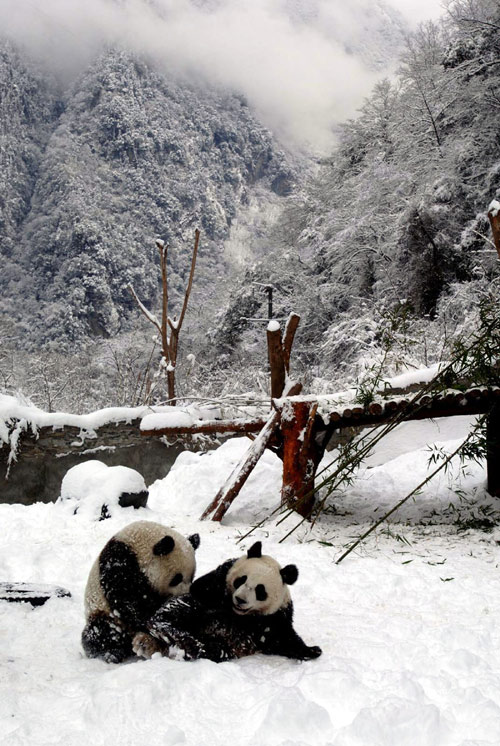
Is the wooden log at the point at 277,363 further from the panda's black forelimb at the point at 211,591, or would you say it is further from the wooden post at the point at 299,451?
the panda's black forelimb at the point at 211,591

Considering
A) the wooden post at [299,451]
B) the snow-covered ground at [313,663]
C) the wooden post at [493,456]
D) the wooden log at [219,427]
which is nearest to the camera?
the snow-covered ground at [313,663]

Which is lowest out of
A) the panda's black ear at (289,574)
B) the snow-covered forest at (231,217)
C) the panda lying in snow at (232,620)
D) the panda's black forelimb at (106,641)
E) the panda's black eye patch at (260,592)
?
the panda's black forelimb at (106,641)

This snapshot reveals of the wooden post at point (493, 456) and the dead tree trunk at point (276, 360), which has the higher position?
the dead tree trunk at point (276, 360)

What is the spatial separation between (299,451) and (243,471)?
678mm

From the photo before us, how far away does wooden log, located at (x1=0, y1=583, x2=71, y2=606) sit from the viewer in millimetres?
2873

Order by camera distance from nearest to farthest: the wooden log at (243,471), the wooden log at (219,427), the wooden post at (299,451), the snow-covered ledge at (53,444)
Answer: the wooden post at (299,451)
the wooden log at (243,471)
the wooden log at (219,427)
the snow-covered ledge at (53,444)

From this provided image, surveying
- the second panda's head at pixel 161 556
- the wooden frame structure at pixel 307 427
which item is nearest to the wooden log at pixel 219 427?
the wooden frame structure at pixel 307 427

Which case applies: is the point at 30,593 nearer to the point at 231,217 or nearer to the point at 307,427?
the point at 307,427

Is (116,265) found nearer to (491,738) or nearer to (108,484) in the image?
(108,484)

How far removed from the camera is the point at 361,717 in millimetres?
1610

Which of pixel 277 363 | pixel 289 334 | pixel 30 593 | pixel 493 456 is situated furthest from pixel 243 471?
pixel 30 593

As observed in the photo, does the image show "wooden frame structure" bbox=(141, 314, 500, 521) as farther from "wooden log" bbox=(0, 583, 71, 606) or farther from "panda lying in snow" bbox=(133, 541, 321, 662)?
"panda lying in snow" bbox=(133, 541, 321, 662)

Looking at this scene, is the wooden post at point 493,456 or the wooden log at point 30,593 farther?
the wooden post at point 493,456

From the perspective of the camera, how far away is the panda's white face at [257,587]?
6.93 feet
